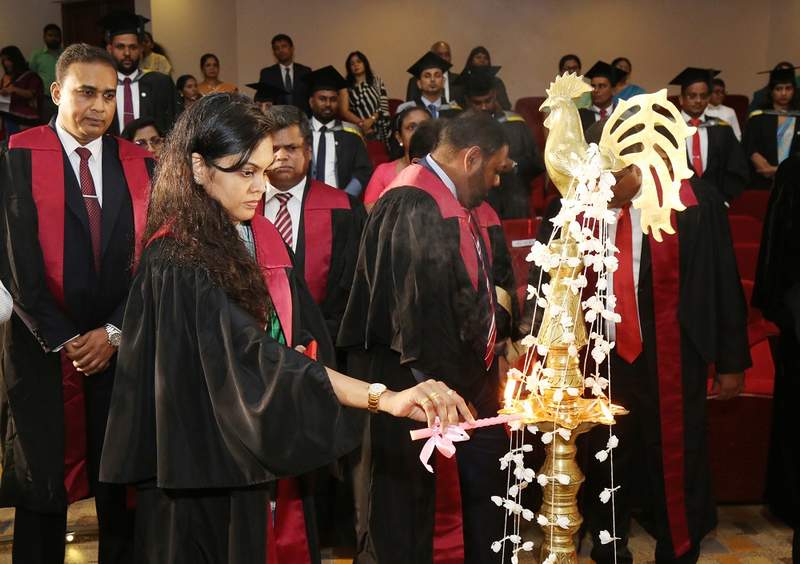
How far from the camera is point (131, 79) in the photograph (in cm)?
600

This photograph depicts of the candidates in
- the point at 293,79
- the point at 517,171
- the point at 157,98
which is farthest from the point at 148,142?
the point at 293,79

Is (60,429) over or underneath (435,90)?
underneath

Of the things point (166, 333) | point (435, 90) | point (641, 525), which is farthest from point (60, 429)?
point (435, 90)

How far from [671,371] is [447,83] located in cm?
355

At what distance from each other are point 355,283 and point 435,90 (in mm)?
3309

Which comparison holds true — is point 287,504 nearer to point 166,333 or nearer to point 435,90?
point 166,333

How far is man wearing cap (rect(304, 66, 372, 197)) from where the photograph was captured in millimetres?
6125

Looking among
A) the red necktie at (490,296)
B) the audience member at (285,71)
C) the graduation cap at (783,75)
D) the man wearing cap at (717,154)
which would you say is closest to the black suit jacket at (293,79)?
the audience member at (285,71)

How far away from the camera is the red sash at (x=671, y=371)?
3.25 metres

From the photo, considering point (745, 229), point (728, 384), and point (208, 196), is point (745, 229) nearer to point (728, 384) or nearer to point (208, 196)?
point (728, 384)

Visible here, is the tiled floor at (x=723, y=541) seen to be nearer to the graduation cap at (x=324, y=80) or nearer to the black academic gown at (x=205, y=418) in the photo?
the black academic gown at (x=205, y=418)

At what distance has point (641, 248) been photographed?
328 cm

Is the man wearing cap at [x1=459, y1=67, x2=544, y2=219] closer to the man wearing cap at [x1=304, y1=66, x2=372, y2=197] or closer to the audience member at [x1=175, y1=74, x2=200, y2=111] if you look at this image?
the man wearing cap at [x1=304, y1=66, x2=372, y2=197]

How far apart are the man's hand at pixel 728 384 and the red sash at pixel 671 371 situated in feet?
0.66
